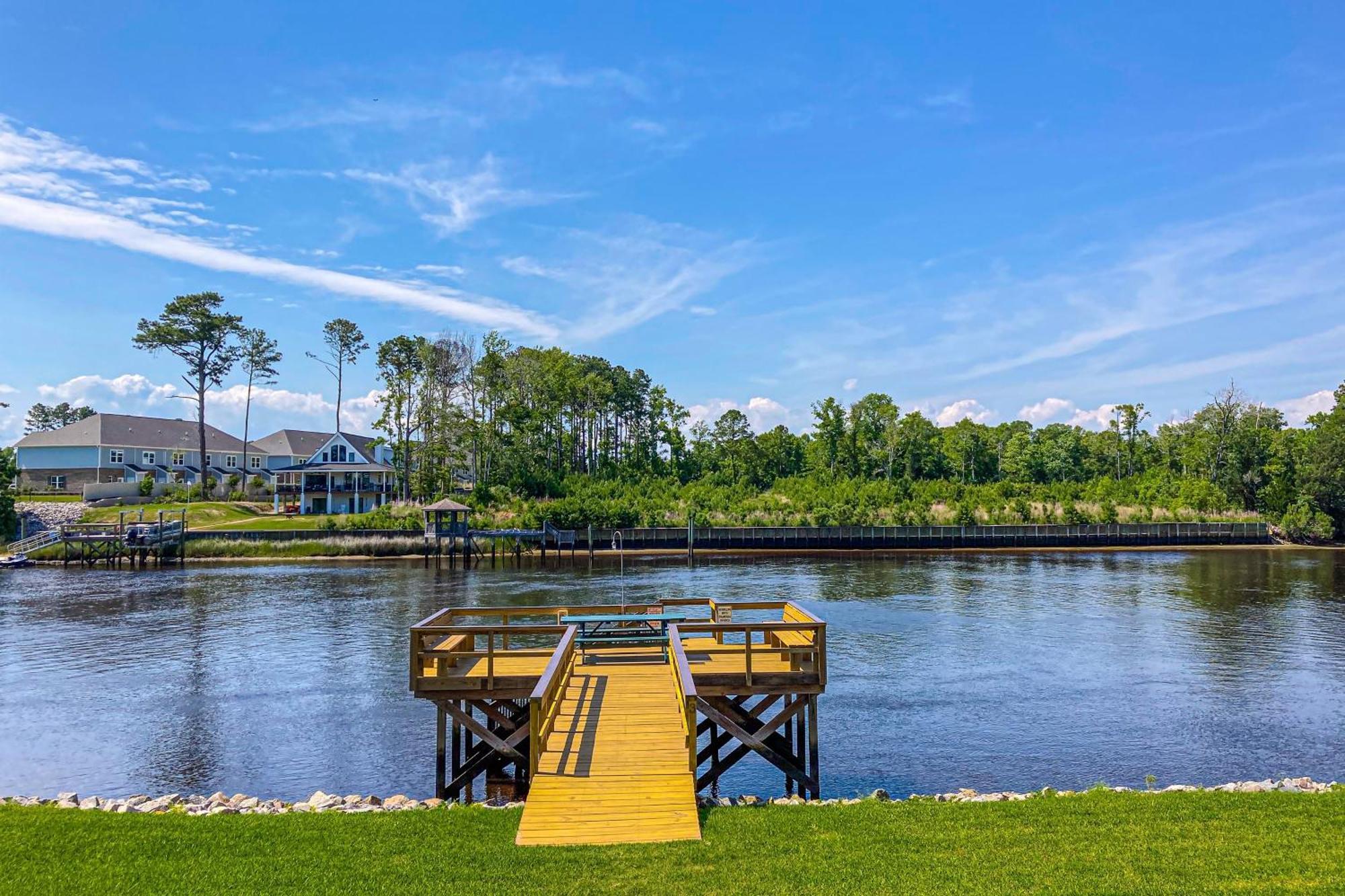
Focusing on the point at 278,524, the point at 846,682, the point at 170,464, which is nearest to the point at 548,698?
the point at 846,682

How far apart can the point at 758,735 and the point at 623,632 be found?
13.0 feet

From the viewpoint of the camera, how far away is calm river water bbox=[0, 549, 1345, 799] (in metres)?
14.1

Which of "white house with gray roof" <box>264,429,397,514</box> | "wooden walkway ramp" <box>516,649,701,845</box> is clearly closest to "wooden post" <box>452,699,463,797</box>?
"wooden walkway ramp" <box>516,649,701,845</box>

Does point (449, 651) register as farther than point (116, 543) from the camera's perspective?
No

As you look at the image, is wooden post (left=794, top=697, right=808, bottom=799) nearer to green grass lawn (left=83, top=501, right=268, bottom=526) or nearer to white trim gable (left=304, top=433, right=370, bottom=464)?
green grass lawn (left=83, top=501, right=268, bottom=526)

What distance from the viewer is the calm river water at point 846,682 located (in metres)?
14.1

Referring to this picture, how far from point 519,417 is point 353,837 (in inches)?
2675

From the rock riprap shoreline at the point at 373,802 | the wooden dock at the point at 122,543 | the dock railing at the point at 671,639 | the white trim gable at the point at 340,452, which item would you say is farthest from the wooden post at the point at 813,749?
the white trim gable at the point at 340,452

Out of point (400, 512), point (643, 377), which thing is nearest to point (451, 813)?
point (400, 512)

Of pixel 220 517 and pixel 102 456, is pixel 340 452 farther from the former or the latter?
pixel 102 456

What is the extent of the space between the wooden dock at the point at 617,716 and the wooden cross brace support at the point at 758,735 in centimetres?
3

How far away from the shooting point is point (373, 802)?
1077 cm

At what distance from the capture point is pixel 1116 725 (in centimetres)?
1645

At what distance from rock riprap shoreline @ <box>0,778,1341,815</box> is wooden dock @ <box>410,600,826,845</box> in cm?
88
